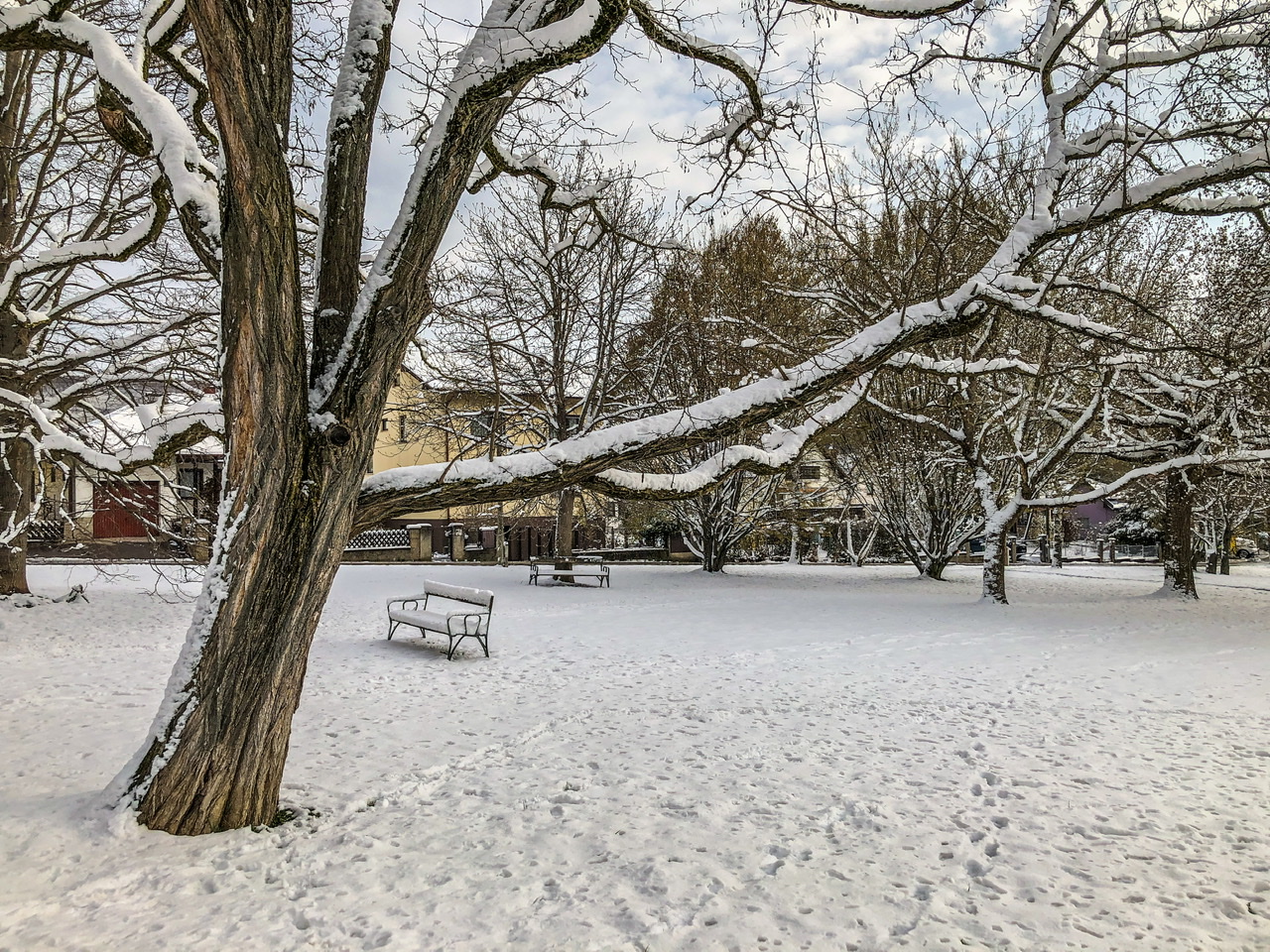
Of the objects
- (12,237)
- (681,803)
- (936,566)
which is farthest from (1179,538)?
(12,237)

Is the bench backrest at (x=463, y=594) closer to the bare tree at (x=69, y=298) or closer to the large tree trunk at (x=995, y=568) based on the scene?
the bare tree at (x=69, y=298)

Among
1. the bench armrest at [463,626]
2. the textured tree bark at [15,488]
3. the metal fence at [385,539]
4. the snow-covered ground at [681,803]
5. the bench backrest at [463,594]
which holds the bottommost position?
the snow-covered ground at [681,803]

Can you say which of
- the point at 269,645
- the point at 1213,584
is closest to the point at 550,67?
the point at 269,645

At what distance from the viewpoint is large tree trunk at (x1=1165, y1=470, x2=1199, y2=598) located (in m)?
15.5

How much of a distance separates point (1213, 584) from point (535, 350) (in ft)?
64.0

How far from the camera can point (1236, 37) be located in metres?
4.24

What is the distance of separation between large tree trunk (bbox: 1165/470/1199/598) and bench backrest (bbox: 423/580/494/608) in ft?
47.5

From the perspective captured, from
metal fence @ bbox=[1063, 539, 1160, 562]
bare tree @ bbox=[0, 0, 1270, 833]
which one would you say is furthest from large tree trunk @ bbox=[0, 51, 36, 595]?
metal fence @ bbox=[1063, 539, 1160, 562]

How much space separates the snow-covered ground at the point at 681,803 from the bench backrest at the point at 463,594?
0.80 m

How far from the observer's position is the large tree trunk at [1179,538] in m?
15.5

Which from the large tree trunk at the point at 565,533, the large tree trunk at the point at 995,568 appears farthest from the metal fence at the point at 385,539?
the large tree trunk at the point at 995,568

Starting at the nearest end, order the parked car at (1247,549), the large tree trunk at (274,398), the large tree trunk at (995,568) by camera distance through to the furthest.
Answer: the large tree trunk at (274,398) < the large tree trunk at (995,568) < the parked car at (1247,549)

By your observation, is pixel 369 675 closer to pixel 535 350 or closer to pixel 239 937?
pixel 239 937

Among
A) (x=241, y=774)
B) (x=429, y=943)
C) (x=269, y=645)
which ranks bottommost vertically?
(x=429, y=943)
